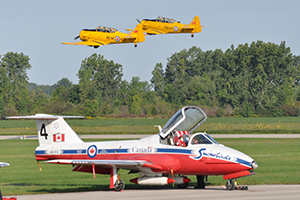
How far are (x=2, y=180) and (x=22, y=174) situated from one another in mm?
2107

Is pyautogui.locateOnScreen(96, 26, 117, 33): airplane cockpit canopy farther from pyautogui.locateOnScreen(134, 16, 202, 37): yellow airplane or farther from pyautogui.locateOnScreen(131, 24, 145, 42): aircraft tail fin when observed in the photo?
pyautogui.locateOnScreen(134, 16, 202, 37): yellow airplane

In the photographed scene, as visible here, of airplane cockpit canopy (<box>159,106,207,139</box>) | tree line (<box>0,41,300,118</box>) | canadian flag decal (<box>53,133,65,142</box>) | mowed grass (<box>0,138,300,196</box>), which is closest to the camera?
airplane cockpit canopy (<box>159,106,207,139</box>)

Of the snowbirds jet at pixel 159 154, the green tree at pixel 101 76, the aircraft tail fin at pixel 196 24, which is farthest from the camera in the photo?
the green tree at pixel 101 76

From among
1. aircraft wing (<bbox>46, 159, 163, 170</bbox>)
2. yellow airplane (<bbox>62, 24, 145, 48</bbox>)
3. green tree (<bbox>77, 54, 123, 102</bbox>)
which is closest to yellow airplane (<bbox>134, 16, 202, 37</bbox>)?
yellow airplane (<bbox>62, 24, 145, 48</bbox>)

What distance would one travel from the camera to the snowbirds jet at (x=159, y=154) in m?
15.8

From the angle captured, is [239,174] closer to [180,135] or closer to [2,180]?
[180,135]

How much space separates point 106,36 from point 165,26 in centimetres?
793

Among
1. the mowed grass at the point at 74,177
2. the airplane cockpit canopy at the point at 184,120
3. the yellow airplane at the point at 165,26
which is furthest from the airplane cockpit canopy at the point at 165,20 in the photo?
the airplane cockpit canopy at the point at 184,120

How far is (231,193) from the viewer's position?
1568 centimetres

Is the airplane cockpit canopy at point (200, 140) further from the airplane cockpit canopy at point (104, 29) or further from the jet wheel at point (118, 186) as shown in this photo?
the airplane cockpit canopy at point (104, 29)

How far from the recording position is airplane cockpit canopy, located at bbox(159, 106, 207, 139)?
16.8 meters

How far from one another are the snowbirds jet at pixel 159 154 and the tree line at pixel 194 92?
87.2 m

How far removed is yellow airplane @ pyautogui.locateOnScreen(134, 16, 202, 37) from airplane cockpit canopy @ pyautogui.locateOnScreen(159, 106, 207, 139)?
43.4 metres

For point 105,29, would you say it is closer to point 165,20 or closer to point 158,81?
point 165,20
